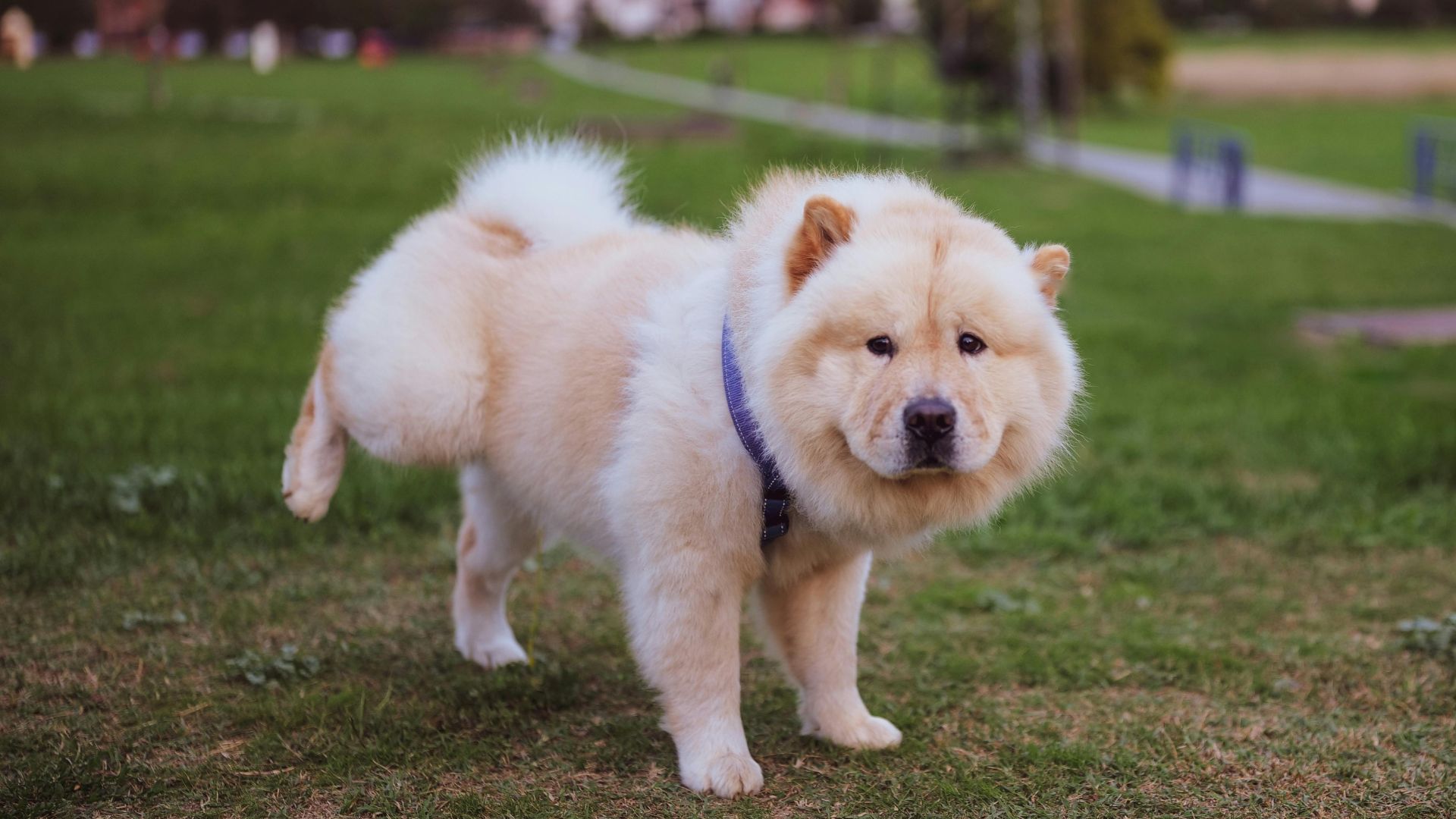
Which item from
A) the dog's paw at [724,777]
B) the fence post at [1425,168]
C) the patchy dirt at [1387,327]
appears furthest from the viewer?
the fence post at [1425,168]

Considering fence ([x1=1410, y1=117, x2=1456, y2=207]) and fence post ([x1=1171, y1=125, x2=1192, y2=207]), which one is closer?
fence ([x1=1410, y1=117, x2=1456, y2=207])

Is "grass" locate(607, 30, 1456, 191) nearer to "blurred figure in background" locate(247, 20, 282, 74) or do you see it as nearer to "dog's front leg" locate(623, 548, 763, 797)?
"blurred figure in background" locate(247, 20, 282, 74)

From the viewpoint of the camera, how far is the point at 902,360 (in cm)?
304

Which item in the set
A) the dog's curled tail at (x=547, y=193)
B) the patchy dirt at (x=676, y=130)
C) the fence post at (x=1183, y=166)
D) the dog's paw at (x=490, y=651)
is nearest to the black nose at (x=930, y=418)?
the dog's curled tail at (x=547, y=193)

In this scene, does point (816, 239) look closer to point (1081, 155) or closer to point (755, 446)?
point (755, 446)

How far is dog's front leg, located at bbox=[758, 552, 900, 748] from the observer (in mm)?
3748

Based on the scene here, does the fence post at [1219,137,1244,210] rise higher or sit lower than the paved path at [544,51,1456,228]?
higher

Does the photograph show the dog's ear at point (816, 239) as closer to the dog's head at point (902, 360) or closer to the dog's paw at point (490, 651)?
the dog's head at point (902, 360)

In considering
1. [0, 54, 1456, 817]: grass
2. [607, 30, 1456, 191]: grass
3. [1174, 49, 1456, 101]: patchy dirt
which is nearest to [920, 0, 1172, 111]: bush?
[607, 30, 1456, 191]: grass

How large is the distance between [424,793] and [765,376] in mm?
1405

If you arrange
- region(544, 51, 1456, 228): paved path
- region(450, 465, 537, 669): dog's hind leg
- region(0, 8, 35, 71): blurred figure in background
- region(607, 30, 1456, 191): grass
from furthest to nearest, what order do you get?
region(0, 8, 35, 71): blurred figure in background < region(607, 30, 1456, 191): grass < region(544, 51, 1456, 228): paved path < region(450, 465, 537, 669): dog's hind leg

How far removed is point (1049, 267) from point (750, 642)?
2.03 metres

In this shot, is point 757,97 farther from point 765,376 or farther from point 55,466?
point 765,376

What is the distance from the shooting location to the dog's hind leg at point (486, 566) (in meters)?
4.28
